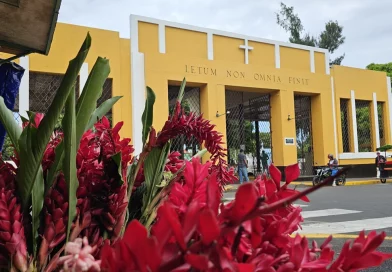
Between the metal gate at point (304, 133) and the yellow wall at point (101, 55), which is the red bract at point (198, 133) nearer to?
the yellow wall at point (101, 55)

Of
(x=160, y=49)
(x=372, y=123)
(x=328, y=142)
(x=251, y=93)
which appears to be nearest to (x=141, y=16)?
(x=160, y=49)

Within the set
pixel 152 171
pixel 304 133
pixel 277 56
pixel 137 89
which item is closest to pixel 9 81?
pixel 152 171

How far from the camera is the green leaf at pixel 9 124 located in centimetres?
72

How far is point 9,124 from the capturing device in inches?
29.3

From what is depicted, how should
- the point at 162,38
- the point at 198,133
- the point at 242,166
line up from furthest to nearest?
the point at 242,166 → the point at 162,38 → the point at 198,133

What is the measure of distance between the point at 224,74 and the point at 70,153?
38.1 ft

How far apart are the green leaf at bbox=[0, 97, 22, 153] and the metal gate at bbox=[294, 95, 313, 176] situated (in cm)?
1424

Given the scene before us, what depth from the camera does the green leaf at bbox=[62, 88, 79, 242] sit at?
602mm

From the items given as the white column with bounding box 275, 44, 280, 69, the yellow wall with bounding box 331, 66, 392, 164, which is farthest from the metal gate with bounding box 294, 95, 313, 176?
the white column with bounding box 275, 44, 280, 69

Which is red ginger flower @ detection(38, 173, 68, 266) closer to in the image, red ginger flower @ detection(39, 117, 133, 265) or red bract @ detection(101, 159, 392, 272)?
red ginger flower @ detection(39, 117, 133, 265)

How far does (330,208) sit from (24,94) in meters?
7.20

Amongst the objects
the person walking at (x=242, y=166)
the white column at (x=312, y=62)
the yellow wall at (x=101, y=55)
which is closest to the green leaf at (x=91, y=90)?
the yellow wall at (x=101, y=55)

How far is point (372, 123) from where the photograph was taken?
14.8m

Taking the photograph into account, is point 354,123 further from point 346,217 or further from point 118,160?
point 118,160
